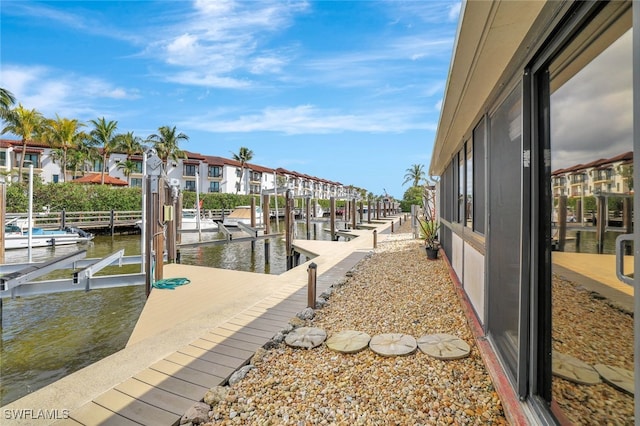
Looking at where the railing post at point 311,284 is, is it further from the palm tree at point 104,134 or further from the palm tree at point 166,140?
the palm tree at point 166,140

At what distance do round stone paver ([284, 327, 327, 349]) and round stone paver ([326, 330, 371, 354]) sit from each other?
0.38 ft

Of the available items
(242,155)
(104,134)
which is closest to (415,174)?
(242,155)

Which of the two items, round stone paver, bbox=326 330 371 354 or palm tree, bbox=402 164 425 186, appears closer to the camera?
round stone paver, bbox=326 330 371 354

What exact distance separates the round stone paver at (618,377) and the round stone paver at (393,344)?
2146 mm

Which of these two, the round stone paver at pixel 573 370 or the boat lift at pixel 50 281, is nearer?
the round stone paver at pixel 573 370

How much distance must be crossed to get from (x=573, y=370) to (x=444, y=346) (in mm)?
1901

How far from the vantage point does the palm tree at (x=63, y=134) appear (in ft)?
112

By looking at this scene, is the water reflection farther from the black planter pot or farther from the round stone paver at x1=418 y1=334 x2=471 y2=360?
the black planter pot

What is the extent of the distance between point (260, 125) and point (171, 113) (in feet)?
39.6

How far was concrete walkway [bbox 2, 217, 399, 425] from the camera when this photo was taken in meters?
2.61

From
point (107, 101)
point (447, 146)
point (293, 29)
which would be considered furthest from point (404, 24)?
point (107, 101)

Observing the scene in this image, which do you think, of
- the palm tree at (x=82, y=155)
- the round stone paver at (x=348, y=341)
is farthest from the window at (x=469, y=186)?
the palm tree at (x=82, y=155)

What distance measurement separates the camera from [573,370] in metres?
1.70

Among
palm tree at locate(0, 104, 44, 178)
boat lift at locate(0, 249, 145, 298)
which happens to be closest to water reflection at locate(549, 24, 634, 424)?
boat lift at locate(0, 249, 145, 298)
